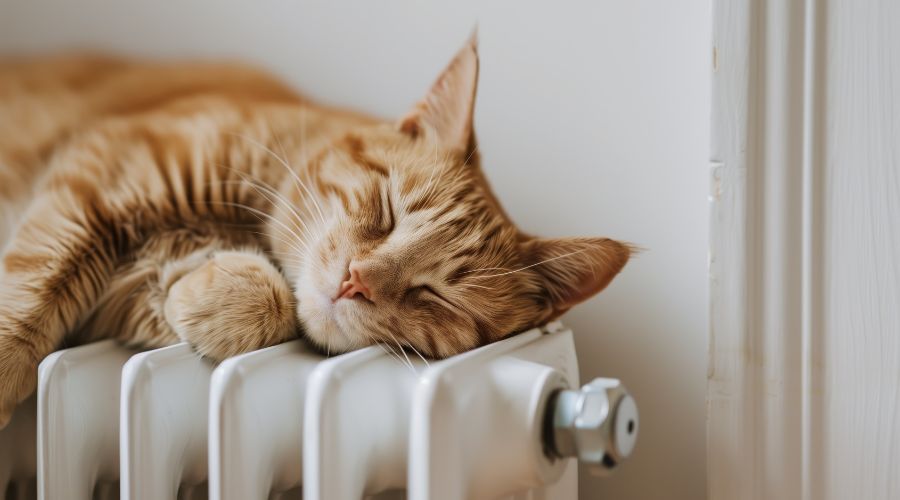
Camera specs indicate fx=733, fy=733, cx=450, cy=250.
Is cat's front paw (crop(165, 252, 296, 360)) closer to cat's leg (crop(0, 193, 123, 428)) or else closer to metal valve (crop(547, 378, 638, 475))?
cat's leg (crop(0, 193, 123, 428))

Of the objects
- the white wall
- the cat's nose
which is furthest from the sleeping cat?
the white wall

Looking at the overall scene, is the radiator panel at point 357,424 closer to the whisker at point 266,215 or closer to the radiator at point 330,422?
the radiator at point 330,422

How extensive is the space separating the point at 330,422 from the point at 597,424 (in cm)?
23

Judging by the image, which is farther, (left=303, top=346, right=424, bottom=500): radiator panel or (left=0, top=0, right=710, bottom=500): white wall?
(left=0, top=0, right=710, bottom=500): white wall

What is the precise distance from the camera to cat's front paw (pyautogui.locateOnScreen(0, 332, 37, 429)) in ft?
2.45

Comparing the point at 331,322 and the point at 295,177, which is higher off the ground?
the point at 295,177

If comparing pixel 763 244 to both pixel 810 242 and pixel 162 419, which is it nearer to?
pixel 810 242

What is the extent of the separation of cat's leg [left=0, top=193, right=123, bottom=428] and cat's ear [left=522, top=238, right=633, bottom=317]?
482 mm

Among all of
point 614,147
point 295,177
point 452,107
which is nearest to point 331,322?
point 295,177

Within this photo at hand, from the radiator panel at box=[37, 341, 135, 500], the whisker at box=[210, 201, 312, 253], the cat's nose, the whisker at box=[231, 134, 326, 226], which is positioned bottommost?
the radiator panel at box=[37, 341, 135, 500]

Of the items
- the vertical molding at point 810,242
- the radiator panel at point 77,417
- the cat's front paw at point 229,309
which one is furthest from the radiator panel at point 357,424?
the vertical molding at point 810,242

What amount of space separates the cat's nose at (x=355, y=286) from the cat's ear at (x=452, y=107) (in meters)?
0.22

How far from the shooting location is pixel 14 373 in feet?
2.48

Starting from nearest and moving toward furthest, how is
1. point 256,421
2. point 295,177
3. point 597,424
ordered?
point 597,424 → point 256,421 → point 295,177
